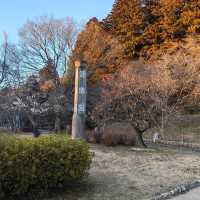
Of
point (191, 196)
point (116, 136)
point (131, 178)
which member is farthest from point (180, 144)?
point (191, 196)

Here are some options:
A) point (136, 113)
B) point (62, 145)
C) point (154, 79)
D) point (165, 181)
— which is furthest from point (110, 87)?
point (62, 145)

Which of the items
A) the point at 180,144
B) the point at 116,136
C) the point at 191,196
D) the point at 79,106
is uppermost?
the point at 79,106

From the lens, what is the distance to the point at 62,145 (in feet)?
20.3

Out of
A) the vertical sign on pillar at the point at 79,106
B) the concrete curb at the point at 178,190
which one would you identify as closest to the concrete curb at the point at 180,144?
the concrete curb at the point at 178,190

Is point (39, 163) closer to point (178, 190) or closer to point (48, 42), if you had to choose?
point (178, 190)

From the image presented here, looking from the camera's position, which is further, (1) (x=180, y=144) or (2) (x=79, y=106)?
(1) (x=180, y=144)

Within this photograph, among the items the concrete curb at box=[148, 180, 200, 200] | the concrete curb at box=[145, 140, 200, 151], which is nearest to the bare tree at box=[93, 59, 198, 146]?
the concrete curb at box=[145, 140, 200, 151]

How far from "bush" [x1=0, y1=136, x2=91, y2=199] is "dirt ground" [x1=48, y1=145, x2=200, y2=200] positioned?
0.34m

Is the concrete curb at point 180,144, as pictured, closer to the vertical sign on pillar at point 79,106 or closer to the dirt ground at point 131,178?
the dirt ground at point 131,178

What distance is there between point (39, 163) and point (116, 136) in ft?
33.3

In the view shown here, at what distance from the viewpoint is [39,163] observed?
5.68 metres

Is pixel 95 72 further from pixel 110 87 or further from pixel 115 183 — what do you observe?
pixel 115 183

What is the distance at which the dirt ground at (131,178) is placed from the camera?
6395 mm

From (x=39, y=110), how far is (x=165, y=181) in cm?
1901
